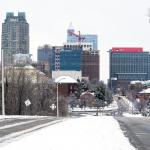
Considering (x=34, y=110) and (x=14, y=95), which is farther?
(x=34, y=110)

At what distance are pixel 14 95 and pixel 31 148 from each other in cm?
7851

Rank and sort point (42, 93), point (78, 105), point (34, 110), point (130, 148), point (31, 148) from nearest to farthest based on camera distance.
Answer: point (31, 148), point (130, 148), point (34, 110), point (42, 93), point (78, 105)

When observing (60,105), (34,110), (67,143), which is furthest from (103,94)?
(67,143)

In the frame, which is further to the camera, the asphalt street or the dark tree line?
the dark tree line

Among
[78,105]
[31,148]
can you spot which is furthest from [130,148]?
[78,105]

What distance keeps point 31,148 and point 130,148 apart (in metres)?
3.36

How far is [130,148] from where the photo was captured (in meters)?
18.5

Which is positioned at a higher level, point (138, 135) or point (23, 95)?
point (23, 95)

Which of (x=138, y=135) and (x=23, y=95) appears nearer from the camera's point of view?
(x=138, y=135)

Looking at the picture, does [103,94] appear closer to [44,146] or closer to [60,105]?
[60,105]

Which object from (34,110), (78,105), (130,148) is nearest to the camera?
(130,148)

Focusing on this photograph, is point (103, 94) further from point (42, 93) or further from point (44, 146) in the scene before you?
point (44, 146)

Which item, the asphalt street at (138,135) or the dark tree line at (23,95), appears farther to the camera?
the dark tree line at (23,95)

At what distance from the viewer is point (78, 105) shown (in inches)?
7416
